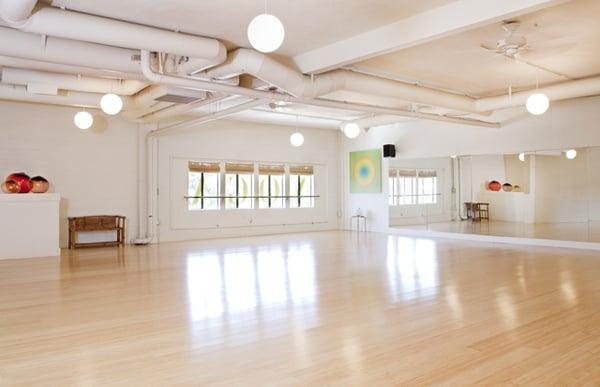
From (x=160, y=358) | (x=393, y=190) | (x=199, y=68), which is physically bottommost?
(x=160, y=358)

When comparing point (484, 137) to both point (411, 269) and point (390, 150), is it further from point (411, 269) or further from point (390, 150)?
point (411, 269)

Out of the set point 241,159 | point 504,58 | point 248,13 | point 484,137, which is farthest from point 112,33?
point 484,137

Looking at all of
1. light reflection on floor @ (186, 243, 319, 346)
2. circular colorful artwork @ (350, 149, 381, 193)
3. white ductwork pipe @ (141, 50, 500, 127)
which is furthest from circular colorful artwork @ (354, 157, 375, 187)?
light reflection on floor @ (186, 243, 319, 346)

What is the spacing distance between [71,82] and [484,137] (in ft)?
25.7

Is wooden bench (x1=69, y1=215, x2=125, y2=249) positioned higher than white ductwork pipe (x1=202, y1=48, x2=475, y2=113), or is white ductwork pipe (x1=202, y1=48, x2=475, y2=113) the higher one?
white ductwork pipe (x1=202, y1=48, x2=475, y2=113)

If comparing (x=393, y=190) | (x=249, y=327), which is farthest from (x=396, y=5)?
(x=393, y=190)

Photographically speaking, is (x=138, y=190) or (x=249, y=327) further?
(x=138, y=190)

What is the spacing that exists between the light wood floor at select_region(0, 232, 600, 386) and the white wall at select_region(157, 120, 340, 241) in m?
3.40

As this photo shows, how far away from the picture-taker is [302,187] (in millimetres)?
12438

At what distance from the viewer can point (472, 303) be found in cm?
427

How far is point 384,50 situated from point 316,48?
99 centimetres

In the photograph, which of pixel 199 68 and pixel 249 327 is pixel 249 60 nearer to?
pixel 199 68

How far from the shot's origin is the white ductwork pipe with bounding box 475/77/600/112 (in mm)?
7125

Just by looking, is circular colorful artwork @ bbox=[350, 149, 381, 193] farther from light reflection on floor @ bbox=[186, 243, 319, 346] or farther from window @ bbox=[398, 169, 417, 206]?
light reflection on floor @ bbox=[186, 243, 319, 346]
